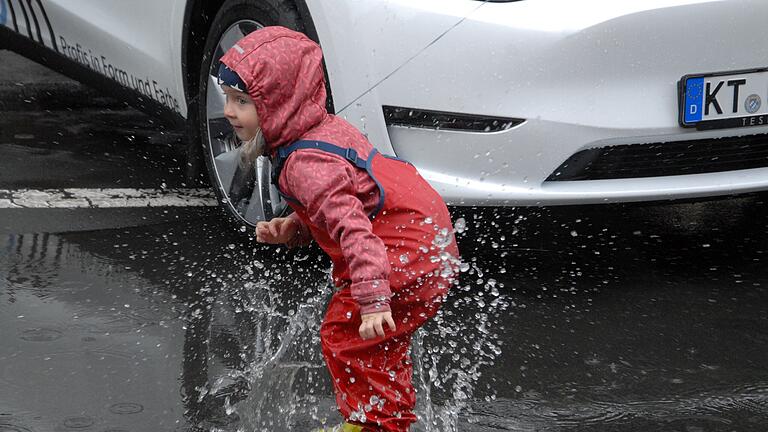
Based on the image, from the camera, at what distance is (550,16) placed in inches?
139

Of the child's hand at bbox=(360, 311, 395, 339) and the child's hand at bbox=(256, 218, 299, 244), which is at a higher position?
the child's hand at bbox=(256, 218, 299, 244)

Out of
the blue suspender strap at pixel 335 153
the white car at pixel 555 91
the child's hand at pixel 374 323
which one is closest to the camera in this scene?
the child's hand at pixel 374 323

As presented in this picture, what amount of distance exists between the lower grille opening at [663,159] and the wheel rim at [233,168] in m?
1.00

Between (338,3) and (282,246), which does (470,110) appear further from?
(282,246)

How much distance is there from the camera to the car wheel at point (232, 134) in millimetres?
4055

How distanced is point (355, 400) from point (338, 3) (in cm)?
139

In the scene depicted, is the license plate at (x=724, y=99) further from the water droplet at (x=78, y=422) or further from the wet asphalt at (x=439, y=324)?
the water droplet at (x=78, y=422)

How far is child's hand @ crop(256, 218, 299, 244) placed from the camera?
298cm

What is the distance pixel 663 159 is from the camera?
3785 millimetres

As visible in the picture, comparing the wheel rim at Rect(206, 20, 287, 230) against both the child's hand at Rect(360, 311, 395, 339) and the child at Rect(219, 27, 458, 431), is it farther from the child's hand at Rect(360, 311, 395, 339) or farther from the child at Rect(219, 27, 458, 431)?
the child's hand at Rect(360, 311, 395, 339)

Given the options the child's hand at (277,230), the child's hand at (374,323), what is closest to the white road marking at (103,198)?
the child's hand at (277,230)

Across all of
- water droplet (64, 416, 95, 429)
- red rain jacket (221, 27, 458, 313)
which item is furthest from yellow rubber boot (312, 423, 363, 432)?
water droplet (64, 416, 95, 429)

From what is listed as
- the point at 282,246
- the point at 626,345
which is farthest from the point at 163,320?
the point at 626,345

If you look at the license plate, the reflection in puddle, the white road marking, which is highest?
the license plate
